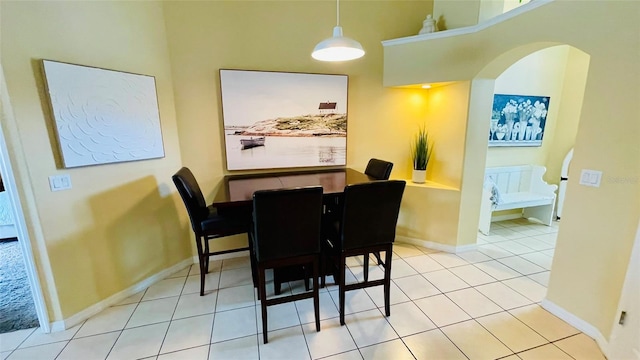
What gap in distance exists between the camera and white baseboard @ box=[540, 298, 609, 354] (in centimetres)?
179

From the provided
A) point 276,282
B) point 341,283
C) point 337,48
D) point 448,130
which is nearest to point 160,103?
point 337,48

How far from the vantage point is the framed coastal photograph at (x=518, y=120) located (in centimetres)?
369

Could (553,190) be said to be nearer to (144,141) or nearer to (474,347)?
(474,347)

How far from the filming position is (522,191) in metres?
4.03

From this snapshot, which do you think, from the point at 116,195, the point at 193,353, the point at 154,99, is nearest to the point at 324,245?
the point at 193,353

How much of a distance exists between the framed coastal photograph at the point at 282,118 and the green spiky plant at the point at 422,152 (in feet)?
3.00

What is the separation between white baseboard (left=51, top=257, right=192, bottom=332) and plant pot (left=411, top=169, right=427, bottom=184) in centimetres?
285

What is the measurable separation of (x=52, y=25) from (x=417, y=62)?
3177 mm

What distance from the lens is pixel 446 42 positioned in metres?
2.78

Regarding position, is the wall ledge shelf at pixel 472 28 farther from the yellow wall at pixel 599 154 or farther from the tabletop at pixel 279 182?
the tabletop at pixel 279 182

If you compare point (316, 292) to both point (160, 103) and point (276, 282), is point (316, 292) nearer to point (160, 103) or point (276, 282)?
point (276, 282)

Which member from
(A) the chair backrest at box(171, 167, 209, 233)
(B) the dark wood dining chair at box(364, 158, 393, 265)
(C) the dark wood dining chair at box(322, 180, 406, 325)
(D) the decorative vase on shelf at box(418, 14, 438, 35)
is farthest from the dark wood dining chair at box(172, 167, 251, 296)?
(D) the decorative vase on shelf at box(418, 14, 438, 35)

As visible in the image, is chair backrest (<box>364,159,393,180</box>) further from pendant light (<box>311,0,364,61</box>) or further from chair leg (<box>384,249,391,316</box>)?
pendant light (<box>311,0,364,61</box>)

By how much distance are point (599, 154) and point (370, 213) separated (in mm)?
1556
